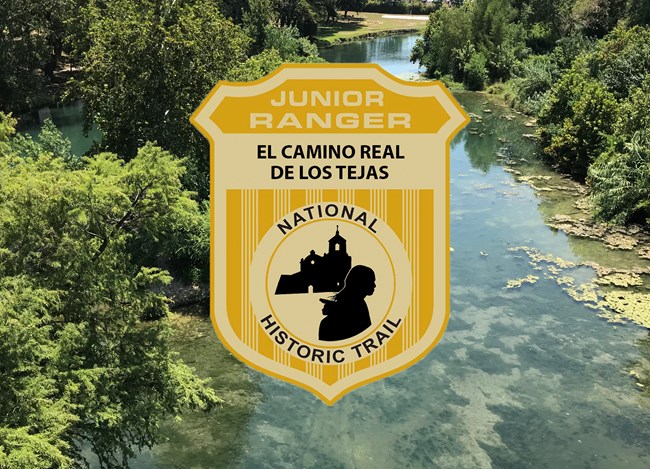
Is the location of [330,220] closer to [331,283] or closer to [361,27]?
[331,283]

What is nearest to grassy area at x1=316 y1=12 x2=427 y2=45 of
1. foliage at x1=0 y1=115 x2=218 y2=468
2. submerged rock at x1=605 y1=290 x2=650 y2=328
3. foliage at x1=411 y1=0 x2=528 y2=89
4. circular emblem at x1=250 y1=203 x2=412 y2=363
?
foliage at x1=411 y1=0 x2=528 y2=89

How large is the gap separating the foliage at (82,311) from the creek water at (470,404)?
2.36 meters

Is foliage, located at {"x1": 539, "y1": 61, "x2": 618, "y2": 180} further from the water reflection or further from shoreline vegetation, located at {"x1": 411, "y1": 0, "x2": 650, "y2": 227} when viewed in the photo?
the water reflection

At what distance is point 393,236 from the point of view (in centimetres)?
523

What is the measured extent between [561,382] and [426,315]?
1235 cm

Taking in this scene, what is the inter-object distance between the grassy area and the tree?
56.3m

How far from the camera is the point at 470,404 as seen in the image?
15375 millimetres

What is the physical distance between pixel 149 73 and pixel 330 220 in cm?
1726

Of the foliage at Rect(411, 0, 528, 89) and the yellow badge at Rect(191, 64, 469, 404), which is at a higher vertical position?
the foliage at Rect(411, 0, 528, 89)

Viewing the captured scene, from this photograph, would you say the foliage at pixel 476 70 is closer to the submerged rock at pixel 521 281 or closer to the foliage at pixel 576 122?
the foliage at pixel 576 122

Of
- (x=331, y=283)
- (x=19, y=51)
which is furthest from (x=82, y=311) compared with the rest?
(x=19, y=51)

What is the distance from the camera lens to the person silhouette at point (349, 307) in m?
5.26

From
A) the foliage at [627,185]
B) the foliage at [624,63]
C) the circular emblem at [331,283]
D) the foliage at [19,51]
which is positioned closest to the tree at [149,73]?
the foliage at [627,185]

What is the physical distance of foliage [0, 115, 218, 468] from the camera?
9945mm
